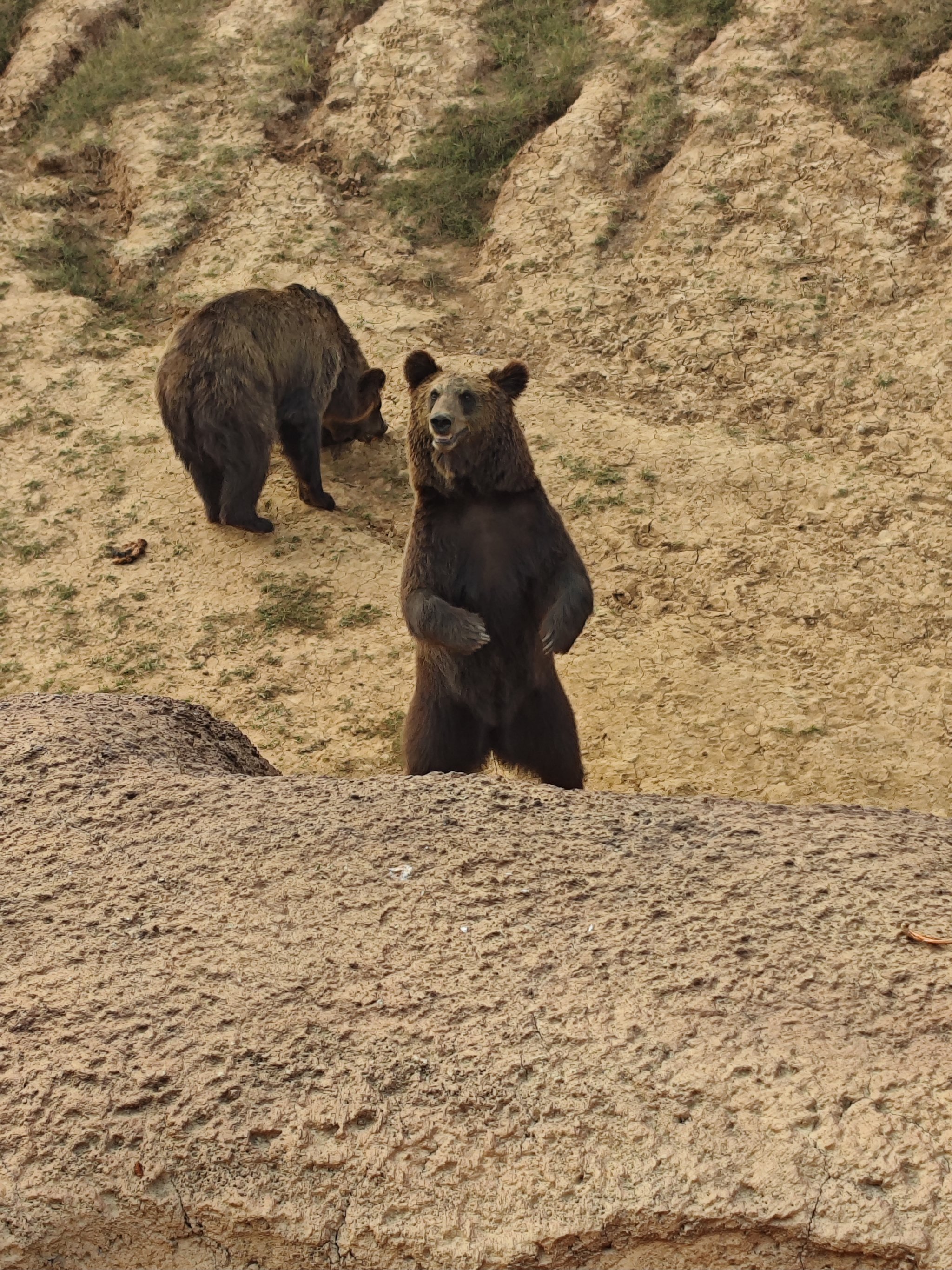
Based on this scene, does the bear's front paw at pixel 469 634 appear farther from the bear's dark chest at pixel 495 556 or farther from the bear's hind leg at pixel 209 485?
the bear's hind leg at pixel 209 485

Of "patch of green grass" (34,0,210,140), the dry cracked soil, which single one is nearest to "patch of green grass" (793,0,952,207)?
the dry cracked soil

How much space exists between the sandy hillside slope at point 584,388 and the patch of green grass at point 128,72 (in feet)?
0.44

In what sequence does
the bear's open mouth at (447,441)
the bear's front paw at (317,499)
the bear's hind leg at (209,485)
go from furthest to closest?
the bear's front paw at (317,499), the bear's hind leg at (209,485), the bear's open mouth at (447,441)

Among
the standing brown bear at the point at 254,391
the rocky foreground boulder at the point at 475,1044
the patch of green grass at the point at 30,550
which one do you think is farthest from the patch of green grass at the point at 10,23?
the rocky foreground boulder at the point at 475,1044

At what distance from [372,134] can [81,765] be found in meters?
9.73

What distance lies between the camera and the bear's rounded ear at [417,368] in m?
5.63

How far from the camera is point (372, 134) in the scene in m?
12.1

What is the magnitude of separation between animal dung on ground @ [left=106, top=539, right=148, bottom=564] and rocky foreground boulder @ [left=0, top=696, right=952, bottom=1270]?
527 centimetres

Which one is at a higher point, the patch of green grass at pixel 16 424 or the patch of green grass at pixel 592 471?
the patch of green grass at pixel 16 424

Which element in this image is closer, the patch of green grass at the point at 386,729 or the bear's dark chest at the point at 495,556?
the bear's dark chest at the point at 495,556

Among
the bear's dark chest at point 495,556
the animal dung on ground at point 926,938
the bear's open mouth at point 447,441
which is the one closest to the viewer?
the animal dung on ground at point 926,938

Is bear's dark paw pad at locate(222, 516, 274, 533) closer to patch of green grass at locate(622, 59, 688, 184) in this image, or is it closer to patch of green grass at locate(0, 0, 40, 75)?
patch of green grass at locate(622, 59, 688, 184)

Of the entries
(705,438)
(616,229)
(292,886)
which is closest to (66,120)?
(616,229)

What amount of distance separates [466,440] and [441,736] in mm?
1253
